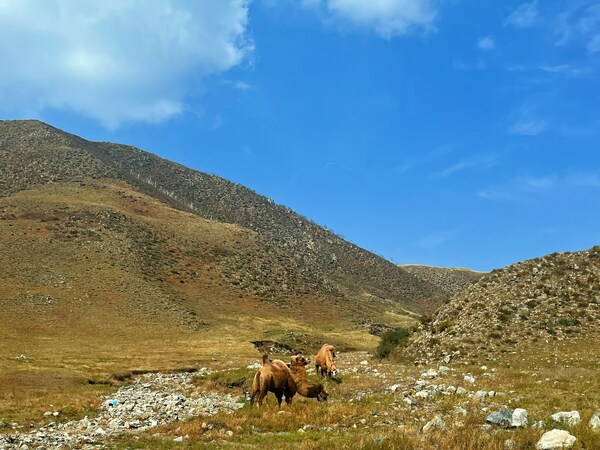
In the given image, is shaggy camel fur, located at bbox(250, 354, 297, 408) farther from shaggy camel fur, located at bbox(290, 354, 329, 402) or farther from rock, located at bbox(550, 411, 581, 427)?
rock, located at bbox(550, 411, 581, 427)

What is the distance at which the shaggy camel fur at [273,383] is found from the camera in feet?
64.0

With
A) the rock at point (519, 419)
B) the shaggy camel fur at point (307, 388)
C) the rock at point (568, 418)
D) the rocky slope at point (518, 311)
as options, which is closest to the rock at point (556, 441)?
the rock at point (568, 418)

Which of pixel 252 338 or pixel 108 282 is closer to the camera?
pixel 252 338

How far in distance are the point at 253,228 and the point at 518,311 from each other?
454 ft

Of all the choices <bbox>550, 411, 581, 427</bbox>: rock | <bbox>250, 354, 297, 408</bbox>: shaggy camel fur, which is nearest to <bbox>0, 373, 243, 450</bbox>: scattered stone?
<bbox>250, 354, 297, 408</bbox>: shaggy camel fur

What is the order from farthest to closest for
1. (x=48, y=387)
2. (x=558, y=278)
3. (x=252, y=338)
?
(x=252, y=338)
(x=558, y=278)
(x=48, y=387)

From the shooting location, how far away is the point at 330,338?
79500mm

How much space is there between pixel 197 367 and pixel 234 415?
30974 mm

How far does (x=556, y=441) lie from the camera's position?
10.5 metres

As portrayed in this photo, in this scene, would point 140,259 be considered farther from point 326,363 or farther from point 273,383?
point 273,383

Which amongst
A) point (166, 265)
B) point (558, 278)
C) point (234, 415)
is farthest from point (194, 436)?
point (166, 265)

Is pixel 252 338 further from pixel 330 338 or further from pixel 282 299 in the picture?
pixel 282 299

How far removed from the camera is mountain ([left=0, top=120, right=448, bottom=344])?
81.5 metres

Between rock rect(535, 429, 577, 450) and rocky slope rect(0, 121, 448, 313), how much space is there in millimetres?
97708
